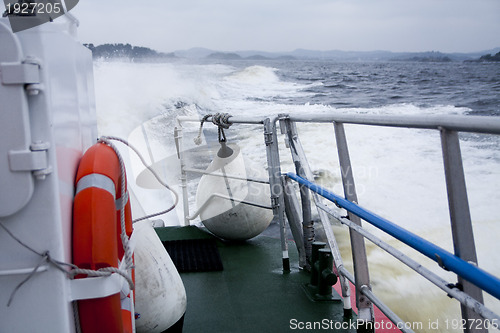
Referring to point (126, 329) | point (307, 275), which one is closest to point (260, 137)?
point (307, 275)

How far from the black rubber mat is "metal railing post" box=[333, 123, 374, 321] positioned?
1168mm

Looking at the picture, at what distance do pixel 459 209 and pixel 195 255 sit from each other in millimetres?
2230

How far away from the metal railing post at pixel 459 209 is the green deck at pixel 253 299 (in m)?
1.12

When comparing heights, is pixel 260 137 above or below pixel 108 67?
below

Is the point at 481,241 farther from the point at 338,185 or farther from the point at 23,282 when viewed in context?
the point at 23,282

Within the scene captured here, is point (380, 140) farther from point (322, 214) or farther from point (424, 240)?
point (424, 240)

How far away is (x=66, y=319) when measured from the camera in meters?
1.06

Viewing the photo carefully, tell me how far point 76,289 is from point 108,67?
16444 mm

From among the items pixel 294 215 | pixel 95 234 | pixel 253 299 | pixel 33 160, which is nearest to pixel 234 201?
pixel 294 215

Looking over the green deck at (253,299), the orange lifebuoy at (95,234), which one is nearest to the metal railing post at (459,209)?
the orange lifebuoy at (95,234)

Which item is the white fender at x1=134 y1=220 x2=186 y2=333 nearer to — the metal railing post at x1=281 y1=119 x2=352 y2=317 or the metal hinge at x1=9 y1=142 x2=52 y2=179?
the metal railing post at x1=281 y1=119 x2=352 y2=317

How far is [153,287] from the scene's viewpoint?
1753 mm

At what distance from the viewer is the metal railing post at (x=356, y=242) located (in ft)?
5.49

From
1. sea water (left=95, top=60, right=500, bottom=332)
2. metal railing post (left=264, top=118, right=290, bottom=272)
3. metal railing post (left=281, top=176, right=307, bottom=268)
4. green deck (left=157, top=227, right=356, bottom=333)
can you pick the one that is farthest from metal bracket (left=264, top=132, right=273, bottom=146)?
green deck (left=157, top=227, right=356, bottom=333)
